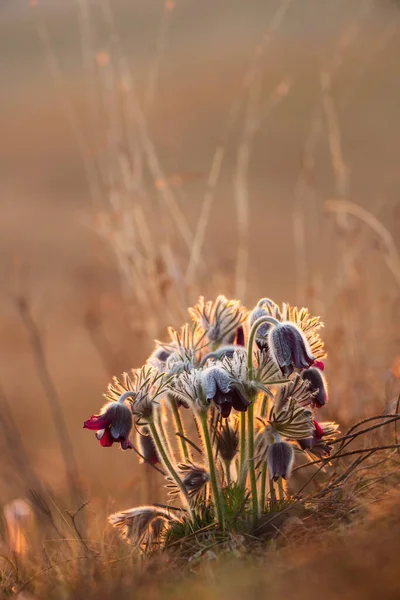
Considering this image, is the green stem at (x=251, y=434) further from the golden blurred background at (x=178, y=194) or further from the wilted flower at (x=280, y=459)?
the golden blurred background at (x=178, y=194)

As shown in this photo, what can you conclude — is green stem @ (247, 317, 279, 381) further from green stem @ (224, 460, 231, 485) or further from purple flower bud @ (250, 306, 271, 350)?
green stem @ (224, 460, 231, 485)

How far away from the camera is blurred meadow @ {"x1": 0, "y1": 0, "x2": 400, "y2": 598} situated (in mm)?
3857

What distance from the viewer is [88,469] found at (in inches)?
201

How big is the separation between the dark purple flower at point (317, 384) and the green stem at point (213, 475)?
0.30 metres

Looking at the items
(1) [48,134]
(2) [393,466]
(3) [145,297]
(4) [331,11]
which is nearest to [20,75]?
(1) [48,134]

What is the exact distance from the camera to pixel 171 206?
13.1 feet

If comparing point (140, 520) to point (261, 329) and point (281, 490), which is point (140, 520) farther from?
point (261, 329)

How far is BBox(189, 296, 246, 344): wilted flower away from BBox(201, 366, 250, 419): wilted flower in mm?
335

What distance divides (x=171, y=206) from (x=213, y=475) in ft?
6.93

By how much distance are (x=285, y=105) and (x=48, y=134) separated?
393cm

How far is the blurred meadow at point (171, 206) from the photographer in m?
3.86

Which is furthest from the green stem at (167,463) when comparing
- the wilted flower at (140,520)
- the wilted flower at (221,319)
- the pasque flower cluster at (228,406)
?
the wilted flower at (221,319)

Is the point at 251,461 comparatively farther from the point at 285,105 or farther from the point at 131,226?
the point at 285,105

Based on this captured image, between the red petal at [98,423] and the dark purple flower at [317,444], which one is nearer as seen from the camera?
the red petal at [98,423]
